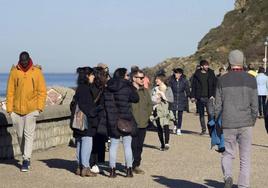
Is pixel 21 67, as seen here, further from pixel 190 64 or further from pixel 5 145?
pixel 190 64

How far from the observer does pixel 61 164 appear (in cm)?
1251

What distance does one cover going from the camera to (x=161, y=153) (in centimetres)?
1432

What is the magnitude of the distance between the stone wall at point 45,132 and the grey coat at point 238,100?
15.7ft

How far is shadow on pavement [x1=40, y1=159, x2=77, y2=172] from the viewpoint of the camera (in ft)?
39.7

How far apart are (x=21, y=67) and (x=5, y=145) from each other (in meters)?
1.92

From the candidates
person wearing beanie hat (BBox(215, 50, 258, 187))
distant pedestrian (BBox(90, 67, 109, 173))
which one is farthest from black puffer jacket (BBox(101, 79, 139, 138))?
person wearing beanie hat (BBox(215, 50, 258, 187))

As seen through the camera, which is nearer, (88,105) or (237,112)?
(237,112)

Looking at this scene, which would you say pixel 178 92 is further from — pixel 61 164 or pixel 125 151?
pixel 125 151

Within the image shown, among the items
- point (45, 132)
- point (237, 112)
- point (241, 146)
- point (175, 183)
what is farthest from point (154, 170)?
point (45, 132)

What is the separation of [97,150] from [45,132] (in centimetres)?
266

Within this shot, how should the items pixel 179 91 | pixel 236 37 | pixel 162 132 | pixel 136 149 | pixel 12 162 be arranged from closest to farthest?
pixel 136 149 → pixel 12 162 → pixel 162 132 → pixel 179 91 → pixel 236 37

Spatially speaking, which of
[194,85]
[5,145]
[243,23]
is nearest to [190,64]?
[243,23]

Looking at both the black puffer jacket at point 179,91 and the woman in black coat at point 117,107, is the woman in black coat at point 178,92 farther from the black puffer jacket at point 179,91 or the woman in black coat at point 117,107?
the woman in black coat at point 117,107

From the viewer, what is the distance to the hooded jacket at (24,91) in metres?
11.5
